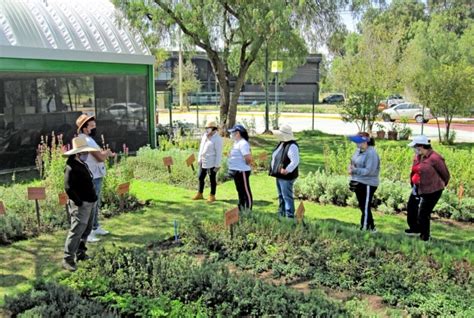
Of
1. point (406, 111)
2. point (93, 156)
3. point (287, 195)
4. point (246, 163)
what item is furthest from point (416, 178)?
point (406, 111)

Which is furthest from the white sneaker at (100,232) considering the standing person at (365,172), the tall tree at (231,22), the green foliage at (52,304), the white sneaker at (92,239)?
the tall tree at (231,22)

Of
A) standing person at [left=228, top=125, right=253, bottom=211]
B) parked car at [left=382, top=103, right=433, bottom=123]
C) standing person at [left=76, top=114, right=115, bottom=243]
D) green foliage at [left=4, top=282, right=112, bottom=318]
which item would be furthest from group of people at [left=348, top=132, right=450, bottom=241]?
parked car at [left=382, top=103, right=433, bottom=123]

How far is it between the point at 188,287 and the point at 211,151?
467cm

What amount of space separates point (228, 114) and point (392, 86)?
10.2 m

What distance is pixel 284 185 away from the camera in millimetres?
7672

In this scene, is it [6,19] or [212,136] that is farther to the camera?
[6,19]

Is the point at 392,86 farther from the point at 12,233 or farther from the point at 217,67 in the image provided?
the point at 12,233

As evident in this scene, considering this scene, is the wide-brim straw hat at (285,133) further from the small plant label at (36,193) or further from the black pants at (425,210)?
the small plant label at (36,193)

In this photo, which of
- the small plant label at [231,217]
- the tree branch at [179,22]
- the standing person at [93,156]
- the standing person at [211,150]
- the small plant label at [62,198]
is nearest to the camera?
the small plant label at [231,217]

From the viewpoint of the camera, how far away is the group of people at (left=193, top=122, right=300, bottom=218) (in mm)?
7574

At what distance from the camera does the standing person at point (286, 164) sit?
Result: 7.53 meters

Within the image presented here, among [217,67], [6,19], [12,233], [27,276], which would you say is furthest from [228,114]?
[27,276]

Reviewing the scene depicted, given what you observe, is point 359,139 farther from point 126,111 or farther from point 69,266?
point 126,111

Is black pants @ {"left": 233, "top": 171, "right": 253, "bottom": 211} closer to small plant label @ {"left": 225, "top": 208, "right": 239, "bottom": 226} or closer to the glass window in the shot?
small plant label @ {"left": 225, "top": 208, "right": 239, "bottom": 226}
